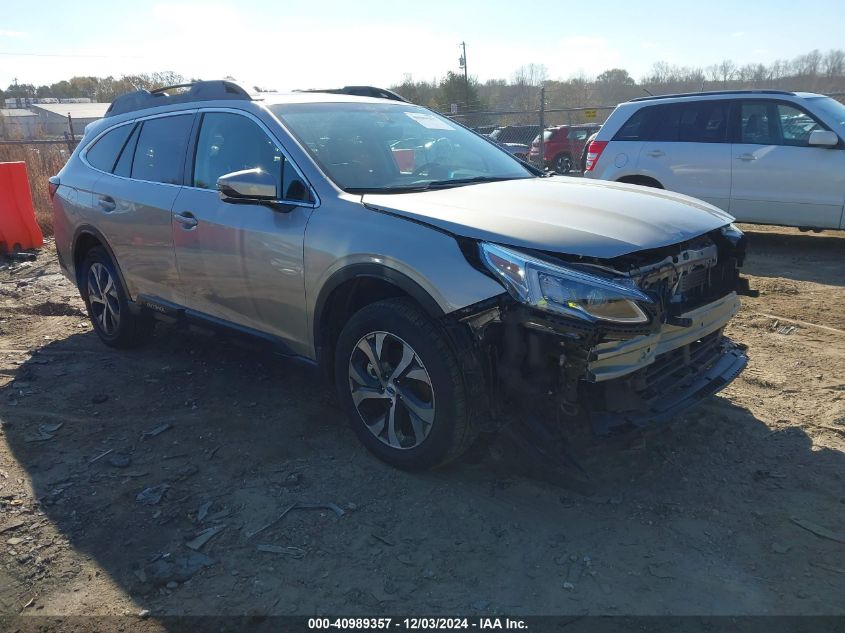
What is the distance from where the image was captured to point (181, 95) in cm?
470

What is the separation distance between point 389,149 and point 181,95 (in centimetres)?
165

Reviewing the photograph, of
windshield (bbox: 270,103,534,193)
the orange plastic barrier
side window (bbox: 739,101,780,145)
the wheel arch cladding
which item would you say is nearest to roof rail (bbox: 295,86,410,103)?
windshield (bbox: 270,103,534,193)

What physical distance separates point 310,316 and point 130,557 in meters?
1.40

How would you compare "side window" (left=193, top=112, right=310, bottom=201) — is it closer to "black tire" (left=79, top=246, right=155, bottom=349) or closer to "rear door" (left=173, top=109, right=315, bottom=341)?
"rear door" (left=173, top=109, right=315, bottom=341)

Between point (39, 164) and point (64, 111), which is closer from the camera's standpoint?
point (39, 164)

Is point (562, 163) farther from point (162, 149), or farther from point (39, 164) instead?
point (162, 149)

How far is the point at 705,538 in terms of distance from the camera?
2893 millimetres

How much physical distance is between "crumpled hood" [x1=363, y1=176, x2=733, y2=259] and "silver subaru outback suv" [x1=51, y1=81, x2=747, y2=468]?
0.04ft

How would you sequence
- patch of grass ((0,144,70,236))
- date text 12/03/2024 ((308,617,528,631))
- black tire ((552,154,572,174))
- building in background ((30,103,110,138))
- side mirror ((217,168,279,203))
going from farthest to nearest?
1. building in background ((30,103,110,138))
2. black tire ((552,154,572,174))
3. patch of grass ((0,144,70,236))
4. side mirror ((217,168,279,203))
5. date text 12/03/2024 ((308,617,528,631))

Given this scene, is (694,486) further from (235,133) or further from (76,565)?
(235,133)

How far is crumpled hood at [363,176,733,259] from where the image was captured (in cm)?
291

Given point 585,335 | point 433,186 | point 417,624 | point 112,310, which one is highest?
point 433,186

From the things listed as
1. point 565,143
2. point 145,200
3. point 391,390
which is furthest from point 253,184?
point 565,143

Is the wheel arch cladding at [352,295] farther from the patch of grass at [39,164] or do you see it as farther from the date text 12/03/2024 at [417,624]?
the patch of grass at [39,164]
